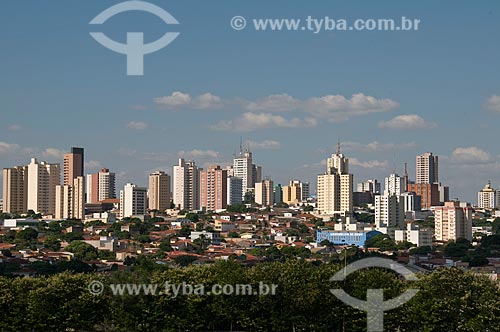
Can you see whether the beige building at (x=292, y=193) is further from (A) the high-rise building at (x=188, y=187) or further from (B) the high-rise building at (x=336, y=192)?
(B) the high-rise building at (x=336, y=192)

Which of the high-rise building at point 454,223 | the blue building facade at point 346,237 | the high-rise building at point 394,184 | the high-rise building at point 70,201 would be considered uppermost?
the high-rise building at point 394,184

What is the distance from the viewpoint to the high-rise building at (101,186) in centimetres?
6340

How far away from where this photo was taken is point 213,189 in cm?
5762

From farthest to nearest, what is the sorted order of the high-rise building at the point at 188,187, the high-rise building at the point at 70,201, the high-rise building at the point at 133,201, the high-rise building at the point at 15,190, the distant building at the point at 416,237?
1. the high-rise building at the point at 188,187
2. the high-rise building at the point at 15,190
3. the high-rise building at the point at 133,201
4. the high-rise building at the point at 70,201
5. the distant building at the point at 416,237

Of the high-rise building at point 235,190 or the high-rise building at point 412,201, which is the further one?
the high-rise building at point 412,201

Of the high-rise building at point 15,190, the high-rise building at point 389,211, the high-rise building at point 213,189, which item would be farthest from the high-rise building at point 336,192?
the high-rise building at point 15,190

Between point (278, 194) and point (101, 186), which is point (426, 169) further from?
point (101, 186)

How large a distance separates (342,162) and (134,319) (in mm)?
46563

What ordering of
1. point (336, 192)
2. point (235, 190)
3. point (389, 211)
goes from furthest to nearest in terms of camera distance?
point (235, 190) → point (336, 192) → point (389, 211)

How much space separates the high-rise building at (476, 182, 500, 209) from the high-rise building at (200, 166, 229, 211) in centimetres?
2447

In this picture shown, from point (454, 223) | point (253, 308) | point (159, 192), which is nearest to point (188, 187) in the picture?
point (159, 192)

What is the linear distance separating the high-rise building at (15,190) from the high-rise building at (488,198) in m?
37.0

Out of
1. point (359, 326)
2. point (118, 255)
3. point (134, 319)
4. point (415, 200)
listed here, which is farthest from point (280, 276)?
point (415, 200)

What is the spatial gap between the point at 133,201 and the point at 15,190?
7688mm
